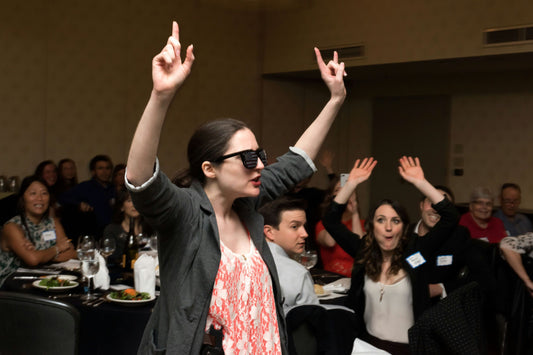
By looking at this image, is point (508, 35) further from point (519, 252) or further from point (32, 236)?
point (32, 236)

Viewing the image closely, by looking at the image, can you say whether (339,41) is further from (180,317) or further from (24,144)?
(180,317)

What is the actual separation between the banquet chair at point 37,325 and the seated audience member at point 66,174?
5230 millimetres

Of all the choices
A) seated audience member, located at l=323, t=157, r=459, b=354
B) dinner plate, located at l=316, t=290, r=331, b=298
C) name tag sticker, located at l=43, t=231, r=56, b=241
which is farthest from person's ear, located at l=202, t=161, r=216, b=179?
name tag sticker, located at l=43, t=231, r=56, b=241

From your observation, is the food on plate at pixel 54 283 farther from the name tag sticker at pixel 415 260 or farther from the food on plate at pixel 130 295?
the name tag sticker at pixel 415 260

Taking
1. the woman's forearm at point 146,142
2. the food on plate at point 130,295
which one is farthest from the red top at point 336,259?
the woman's forearm at point 146,142

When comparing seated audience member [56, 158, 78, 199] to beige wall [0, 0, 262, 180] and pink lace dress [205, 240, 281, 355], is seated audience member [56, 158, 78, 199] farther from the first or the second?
pink lace dress [205, 240, 281, 355]

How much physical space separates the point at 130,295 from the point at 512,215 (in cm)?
445

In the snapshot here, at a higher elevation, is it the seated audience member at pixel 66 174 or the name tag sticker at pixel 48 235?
the seated audience member at pixel 66 174

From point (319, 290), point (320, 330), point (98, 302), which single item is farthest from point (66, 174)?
point (320, 330)

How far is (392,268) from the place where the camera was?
122 inches

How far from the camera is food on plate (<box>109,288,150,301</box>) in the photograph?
299cm

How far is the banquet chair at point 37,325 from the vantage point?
186 centimetres

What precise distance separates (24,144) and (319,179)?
506 cm

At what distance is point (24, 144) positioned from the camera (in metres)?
7.24
